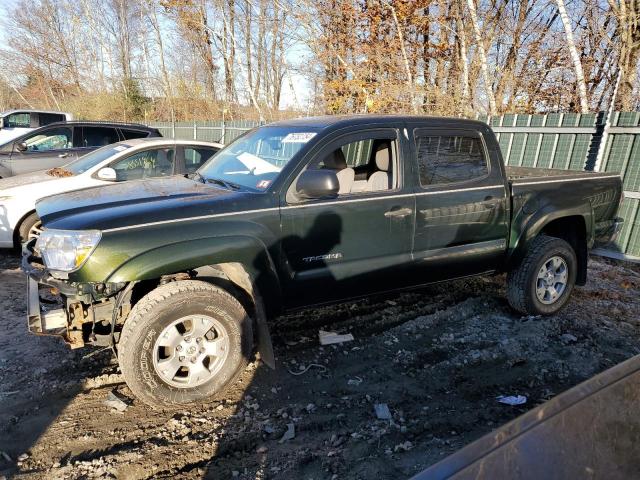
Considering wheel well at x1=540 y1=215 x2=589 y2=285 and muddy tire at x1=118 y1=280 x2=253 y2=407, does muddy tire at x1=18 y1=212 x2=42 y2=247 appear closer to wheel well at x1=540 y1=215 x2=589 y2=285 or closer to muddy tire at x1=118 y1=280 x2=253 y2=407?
muddy tire at x1=118 y1=280 x2=253 y2=407

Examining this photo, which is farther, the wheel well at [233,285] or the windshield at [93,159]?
the windshield at [93,159]

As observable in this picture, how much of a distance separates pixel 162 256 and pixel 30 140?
296 inches

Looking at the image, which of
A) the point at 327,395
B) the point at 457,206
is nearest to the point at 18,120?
the point at 457,206

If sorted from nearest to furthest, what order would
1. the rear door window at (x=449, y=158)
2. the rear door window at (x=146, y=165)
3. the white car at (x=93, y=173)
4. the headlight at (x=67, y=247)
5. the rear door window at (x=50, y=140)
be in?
the headlight at (x=67, y=247)
the rear door window at (x=449, y=158)
the white car at (x=93, y=173)
the rear door window at (x=146, y=165)
the rear door window at (x=50, y=140)

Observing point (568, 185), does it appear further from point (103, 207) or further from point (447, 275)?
point (103, 207)

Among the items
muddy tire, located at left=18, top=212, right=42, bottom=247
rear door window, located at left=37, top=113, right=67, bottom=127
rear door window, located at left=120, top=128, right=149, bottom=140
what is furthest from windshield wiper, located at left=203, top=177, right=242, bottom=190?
rear door window, located at left=37, top=113, right=67, bottom=127

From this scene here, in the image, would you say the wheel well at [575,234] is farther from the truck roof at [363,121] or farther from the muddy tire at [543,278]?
the truck roof at [363,121]

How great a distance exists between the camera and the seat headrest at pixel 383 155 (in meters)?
3.90

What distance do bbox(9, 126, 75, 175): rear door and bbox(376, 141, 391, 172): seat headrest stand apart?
22.3ft

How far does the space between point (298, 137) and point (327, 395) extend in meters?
1.97

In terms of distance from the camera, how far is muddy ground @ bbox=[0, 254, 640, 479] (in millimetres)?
2625

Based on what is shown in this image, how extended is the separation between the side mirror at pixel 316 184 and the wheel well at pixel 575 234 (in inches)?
102

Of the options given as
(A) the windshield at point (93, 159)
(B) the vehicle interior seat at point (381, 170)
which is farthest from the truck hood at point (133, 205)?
(A) the windshield at point (93, 159)

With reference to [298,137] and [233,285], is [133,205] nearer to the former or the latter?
[233,285]
